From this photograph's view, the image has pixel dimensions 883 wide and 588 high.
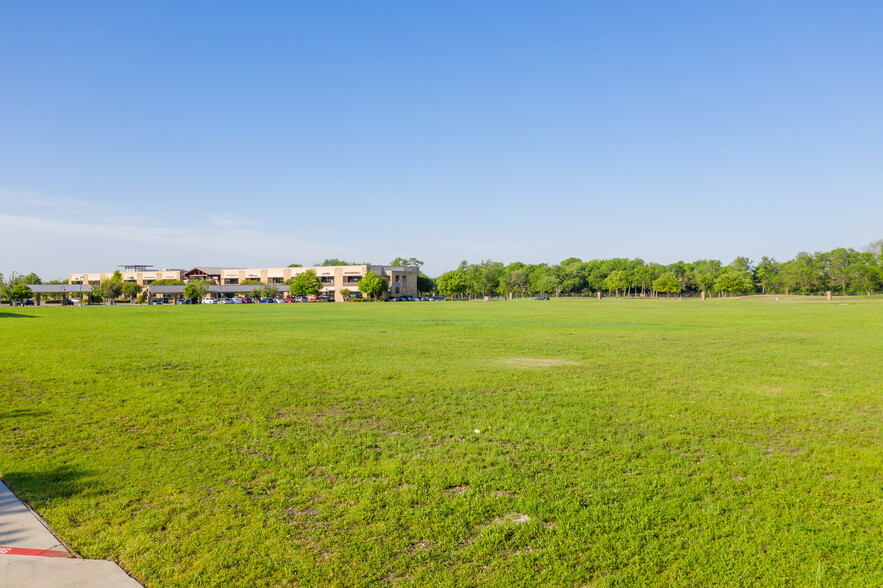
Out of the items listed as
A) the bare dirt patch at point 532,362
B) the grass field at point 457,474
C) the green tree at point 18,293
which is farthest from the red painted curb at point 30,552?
the green tree at point 18,293

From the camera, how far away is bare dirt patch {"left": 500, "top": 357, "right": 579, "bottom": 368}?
53.5ft

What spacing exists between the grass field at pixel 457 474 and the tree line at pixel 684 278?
12814 centimetres

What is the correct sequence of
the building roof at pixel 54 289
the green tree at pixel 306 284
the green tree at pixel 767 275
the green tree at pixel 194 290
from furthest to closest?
the green tree at pixel 767 275, the building roof at pixel 54 289, the green tree at pixel 306 284, the green tree at pixel 194 290

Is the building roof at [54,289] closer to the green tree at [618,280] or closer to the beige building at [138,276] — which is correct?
the beige building at [138,276]

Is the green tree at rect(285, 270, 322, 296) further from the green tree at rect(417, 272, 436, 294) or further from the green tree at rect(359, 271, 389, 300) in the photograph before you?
the green tree at rect(417, 272, 436, 294)

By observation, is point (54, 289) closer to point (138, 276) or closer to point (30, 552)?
point (138, 276)

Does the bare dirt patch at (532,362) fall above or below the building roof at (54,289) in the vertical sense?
below

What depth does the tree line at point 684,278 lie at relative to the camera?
142125 mm

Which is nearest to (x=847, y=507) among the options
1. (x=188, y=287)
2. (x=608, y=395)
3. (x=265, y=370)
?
(x=608, y=395)

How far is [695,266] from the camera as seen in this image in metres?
198

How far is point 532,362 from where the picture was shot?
16938 millimetres

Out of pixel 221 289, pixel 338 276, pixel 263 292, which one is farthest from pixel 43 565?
pixel 221 289

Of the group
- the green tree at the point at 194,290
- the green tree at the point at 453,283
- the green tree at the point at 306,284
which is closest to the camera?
the green tree at the point at 194,290

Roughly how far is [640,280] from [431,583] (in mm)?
173857
